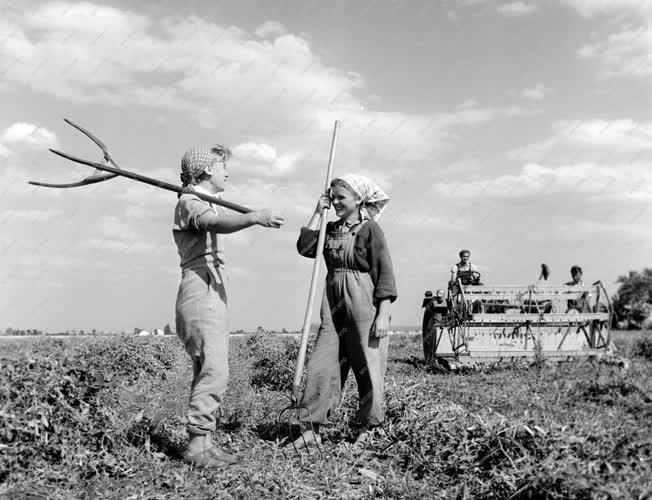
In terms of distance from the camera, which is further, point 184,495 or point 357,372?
point 357,372

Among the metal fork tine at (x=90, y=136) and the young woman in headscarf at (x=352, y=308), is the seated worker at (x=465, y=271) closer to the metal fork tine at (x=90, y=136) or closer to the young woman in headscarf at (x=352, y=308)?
the young woman in headscarf at (x=352, y=308)

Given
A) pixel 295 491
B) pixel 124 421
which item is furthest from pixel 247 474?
pixel 124 421

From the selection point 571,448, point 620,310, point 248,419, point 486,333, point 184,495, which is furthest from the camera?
point 620,310

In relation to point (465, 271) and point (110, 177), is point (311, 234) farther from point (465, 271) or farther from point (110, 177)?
point (465, 271)

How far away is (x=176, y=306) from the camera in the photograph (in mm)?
3988

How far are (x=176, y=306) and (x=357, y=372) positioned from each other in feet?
4.52

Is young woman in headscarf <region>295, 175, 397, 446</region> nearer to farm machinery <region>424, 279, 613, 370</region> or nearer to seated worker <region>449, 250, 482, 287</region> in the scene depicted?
farm machinery <region>424, 279, 613, 370</region>

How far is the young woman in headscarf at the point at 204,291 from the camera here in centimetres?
381

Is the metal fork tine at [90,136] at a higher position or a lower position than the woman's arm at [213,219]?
higher

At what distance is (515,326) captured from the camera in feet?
35.1

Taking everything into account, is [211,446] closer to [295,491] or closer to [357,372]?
[295,491]

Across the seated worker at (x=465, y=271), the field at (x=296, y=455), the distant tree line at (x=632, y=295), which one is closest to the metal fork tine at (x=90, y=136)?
the field at (x=296, y=455)

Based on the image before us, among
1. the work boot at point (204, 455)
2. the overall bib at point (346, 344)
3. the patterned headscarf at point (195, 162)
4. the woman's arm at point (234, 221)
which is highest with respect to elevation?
the patterned headscarf at point (195, 162)

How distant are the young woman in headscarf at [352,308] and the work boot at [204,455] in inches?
24.7
